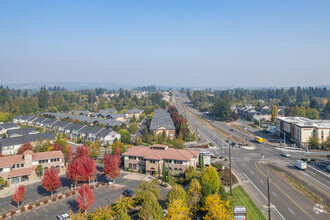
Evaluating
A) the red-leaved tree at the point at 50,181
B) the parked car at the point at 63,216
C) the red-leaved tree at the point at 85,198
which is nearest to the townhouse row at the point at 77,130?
the red-leaved tree at the point at 50,181

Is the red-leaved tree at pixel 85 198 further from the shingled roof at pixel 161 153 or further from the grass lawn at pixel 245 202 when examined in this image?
the grass lawn at pixel 245 202

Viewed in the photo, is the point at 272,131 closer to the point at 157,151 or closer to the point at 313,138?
the point at 313,138

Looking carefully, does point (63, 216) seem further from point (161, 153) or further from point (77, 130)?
point (77, 130)

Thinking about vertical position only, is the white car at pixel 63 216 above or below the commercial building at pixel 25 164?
below

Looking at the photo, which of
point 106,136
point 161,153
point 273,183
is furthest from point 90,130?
point 273,183

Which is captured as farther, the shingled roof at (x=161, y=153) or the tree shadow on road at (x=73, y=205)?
the shingled roof at (x=161, y=153)

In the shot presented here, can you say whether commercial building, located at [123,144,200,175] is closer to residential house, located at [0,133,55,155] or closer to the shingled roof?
the shingled roof
